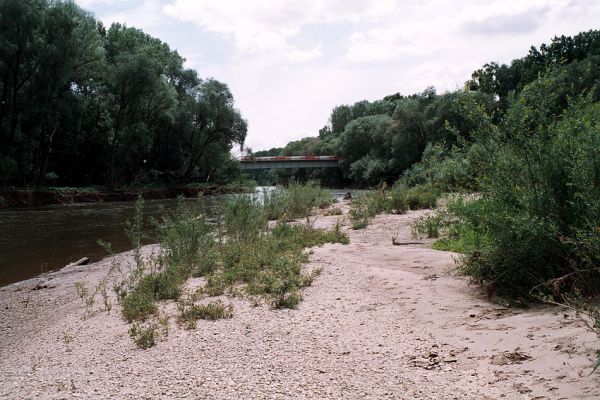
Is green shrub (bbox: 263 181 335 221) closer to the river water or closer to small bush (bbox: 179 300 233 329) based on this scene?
the river water

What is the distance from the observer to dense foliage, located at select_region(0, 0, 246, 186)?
3531 cm

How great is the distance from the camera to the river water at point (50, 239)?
42.6 ft

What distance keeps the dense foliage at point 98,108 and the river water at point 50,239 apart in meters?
12.4

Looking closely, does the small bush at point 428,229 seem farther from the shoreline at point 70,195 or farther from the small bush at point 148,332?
the shoreline at point 70,195

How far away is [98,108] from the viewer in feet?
151

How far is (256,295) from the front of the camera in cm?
747

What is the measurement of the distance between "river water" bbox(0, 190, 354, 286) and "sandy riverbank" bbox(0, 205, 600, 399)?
17.8 ft

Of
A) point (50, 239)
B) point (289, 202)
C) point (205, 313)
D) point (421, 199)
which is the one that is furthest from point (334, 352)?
point (421, 199)

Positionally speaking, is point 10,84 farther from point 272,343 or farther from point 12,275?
point 272,343

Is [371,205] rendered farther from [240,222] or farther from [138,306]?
[138,306]

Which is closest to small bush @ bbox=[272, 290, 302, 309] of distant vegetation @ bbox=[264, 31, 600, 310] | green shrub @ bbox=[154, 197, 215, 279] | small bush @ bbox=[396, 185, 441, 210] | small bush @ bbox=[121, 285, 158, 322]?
small bush @ bbox=[121, 285, 158, 322]

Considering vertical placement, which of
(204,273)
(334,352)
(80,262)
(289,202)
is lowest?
(334,352)

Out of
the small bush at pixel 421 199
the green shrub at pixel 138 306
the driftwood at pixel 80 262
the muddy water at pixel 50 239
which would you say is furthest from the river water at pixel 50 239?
the small bush at pixel 421 199

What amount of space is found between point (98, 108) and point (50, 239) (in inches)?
1245
